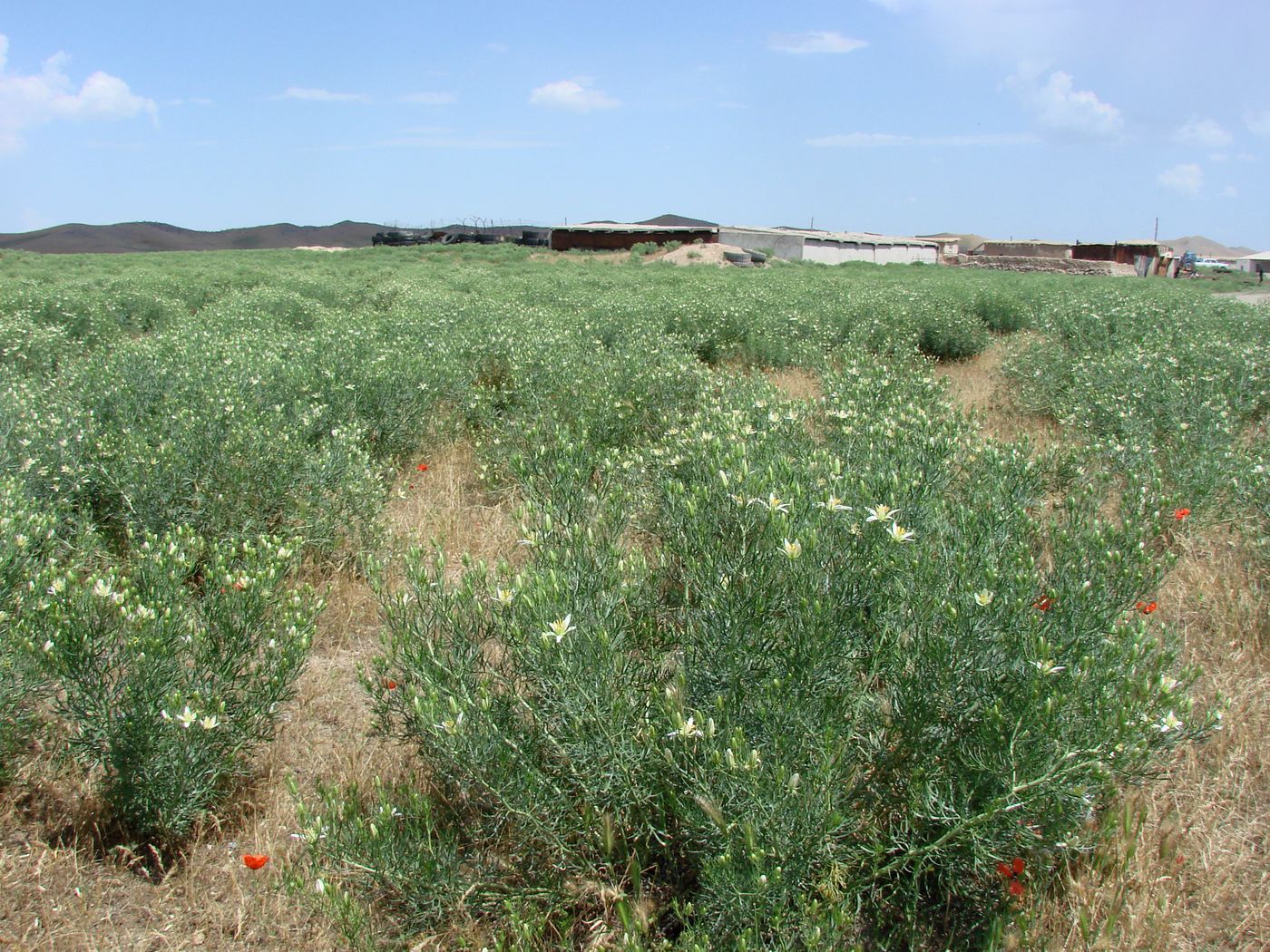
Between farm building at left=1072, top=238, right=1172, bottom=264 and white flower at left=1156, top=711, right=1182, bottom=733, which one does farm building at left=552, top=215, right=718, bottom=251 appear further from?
white flower at left=1156, top=711, right=1182, bottom=733

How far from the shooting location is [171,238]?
58.2m

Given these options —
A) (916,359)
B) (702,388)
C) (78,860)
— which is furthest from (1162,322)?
(78,860)

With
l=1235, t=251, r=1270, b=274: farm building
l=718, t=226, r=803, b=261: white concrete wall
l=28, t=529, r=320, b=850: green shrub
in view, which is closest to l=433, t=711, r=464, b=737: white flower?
l=28, t=529, r=320, b=850: green shrub

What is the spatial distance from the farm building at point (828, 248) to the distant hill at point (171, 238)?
3208cm

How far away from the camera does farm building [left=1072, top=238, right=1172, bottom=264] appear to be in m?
50.5

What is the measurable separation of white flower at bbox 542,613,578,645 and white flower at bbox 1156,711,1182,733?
160 centimetres

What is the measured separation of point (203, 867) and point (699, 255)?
121ft

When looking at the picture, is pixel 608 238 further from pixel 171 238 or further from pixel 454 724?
pixel 454 724

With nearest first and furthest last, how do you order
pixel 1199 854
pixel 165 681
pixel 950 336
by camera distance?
pixel 1199 854 < pixel 165 681 < pixel 950 336

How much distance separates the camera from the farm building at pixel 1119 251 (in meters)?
50.5

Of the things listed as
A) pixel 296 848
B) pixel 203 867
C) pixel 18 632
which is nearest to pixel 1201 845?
pixel 296 848

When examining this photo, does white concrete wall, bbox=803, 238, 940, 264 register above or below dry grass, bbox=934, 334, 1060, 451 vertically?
above

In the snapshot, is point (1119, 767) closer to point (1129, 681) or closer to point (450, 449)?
point (1129, 681)

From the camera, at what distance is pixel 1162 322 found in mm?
10969
